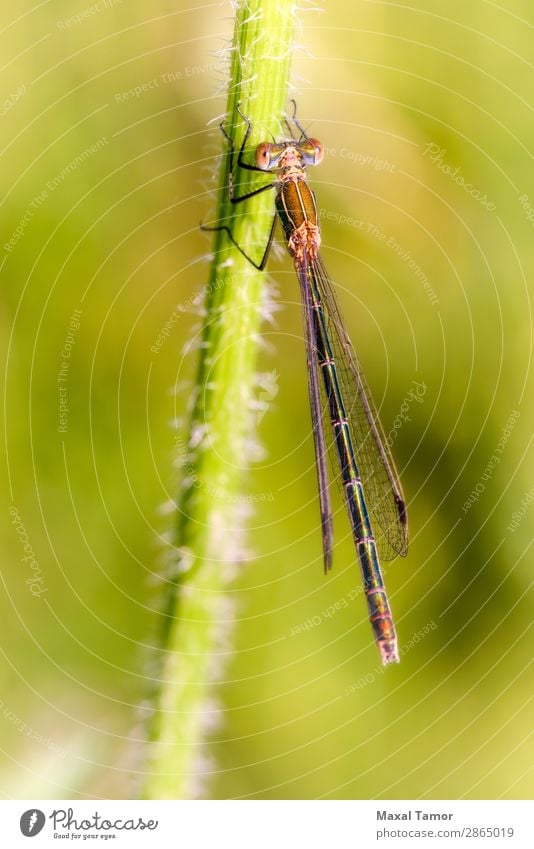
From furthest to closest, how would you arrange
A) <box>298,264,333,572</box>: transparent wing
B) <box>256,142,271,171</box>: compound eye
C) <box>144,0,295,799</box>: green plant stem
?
<box>298,264,333,572</box>: transparent wing → <box>256,142,271,171</box>: compound eye → <box>144,0,295,799</box>: green plant stem

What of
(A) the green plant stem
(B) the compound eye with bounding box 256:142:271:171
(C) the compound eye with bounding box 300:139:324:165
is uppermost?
(C) the compound eye with bounding box 300:139:324:165

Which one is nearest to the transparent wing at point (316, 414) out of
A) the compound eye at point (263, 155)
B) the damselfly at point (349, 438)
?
the damselfly at point (349, 438)

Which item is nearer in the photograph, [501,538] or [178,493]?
[178,493]

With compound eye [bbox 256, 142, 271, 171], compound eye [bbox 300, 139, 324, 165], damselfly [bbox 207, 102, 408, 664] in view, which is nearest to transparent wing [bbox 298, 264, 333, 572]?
damselfly [bbox 207, 102, 408, 664]

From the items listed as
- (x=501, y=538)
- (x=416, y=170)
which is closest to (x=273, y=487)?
(x=501, y=538)

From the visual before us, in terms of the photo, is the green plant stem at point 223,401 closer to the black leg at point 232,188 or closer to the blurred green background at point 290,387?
the black leg at point 232,188

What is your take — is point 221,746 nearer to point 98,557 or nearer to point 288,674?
point 288,674

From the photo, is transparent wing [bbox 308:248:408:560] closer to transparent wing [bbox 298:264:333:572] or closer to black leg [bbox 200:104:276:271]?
transparent wing [bbox 298:264:333:572]
